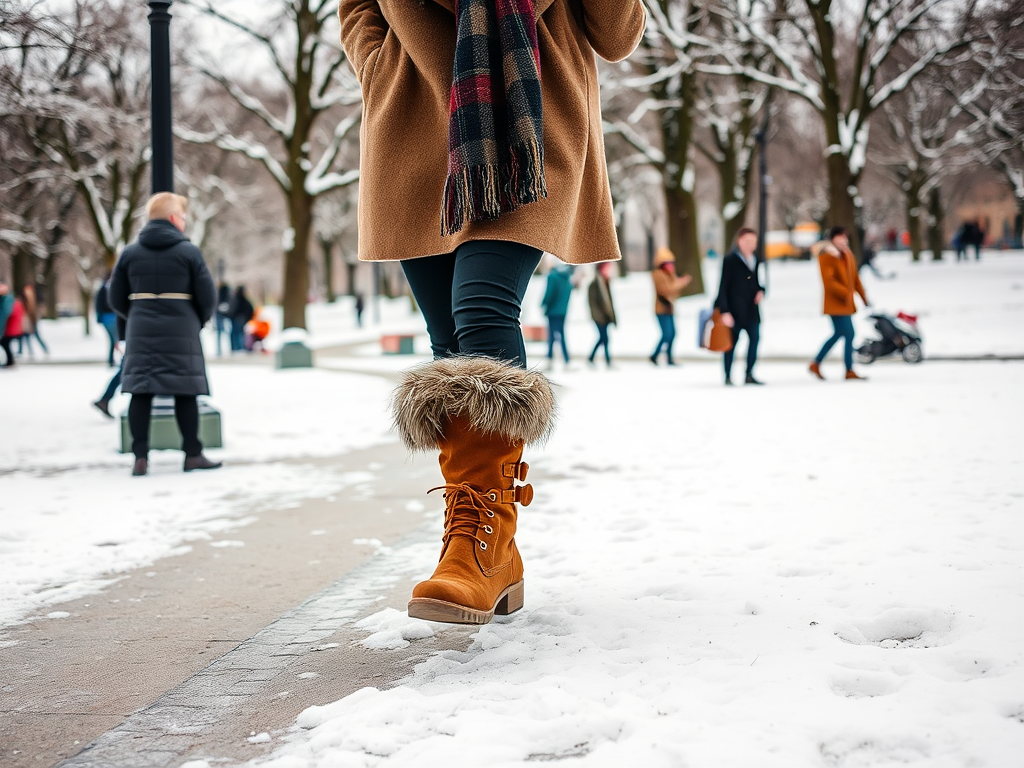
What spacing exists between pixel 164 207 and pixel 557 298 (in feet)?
31.9

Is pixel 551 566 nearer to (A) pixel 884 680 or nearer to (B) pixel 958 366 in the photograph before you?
(A) pixel 884 680

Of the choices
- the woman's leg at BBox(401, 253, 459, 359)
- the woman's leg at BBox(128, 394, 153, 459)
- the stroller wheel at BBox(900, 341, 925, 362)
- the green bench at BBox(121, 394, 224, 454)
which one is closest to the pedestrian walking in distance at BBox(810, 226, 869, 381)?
the stroller wheel at BBox(900, 341, 925, 362)

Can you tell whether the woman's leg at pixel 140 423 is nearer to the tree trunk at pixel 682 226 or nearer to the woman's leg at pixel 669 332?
the woman's leg at pixel 669 332

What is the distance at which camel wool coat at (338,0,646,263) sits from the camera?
269cm

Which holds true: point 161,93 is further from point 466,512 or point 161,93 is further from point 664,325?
point 664,325

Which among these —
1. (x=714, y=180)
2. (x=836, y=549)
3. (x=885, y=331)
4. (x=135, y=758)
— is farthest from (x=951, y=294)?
(x=714, y=180)

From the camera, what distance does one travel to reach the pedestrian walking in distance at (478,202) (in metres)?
2.49

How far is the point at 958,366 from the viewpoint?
13766 millimetres

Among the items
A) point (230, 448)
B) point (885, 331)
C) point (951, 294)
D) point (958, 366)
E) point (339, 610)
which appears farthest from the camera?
point (951, 294)

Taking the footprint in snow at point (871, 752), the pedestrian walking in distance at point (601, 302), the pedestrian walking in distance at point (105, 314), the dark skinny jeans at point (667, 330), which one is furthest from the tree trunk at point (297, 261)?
the footprint in snow at point (871, 752)

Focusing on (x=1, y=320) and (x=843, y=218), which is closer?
(x=1, y=320)

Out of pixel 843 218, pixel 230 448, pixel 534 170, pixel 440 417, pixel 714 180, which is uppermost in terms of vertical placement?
pixel 714 180

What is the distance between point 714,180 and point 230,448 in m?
49.7

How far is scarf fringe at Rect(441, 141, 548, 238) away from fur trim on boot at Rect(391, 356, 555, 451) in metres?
0.36
